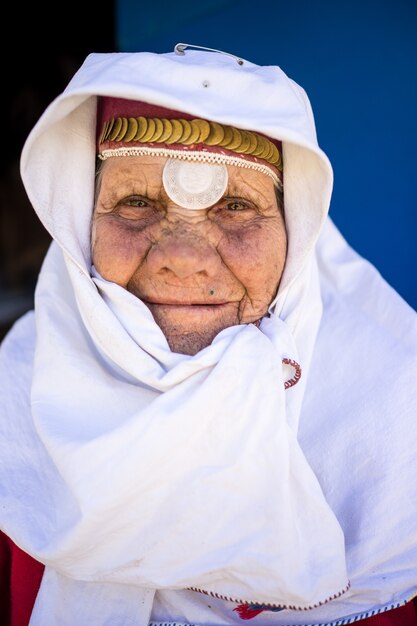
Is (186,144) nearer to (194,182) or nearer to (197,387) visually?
(194,182)

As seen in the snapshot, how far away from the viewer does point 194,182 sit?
5.66 ft

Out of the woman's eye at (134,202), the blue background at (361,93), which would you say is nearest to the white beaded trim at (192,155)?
the woman's eye at (134,202)

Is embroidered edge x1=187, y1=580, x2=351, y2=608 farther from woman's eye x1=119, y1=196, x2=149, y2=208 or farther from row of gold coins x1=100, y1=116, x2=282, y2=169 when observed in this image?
row of gold coins x1=100, y1=116, x2=282, y2=169

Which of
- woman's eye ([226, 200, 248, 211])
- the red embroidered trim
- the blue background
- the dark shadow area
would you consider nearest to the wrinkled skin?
woman's eye ([226, 200, 248, 211])

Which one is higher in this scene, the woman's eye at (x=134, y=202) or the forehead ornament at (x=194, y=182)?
the forehead ornament at (x=194, y=182)

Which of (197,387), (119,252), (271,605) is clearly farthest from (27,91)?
(271,605)

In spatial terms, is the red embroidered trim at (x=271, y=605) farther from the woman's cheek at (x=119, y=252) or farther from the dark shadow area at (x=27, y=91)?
the dark shadow area at (x=27, y=91)

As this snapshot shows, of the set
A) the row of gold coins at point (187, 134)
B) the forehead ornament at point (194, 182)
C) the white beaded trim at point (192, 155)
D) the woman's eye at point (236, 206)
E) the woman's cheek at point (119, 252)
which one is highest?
the row of gold coins at point (187, 134)

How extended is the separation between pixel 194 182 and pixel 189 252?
185 mm

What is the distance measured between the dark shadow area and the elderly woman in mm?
3567

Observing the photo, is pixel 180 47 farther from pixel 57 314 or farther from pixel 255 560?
pixel 255 560

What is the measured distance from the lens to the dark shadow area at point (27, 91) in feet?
16.9

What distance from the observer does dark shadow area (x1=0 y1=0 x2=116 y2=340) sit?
5.15 metres

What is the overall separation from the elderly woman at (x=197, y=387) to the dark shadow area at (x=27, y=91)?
3567mm
